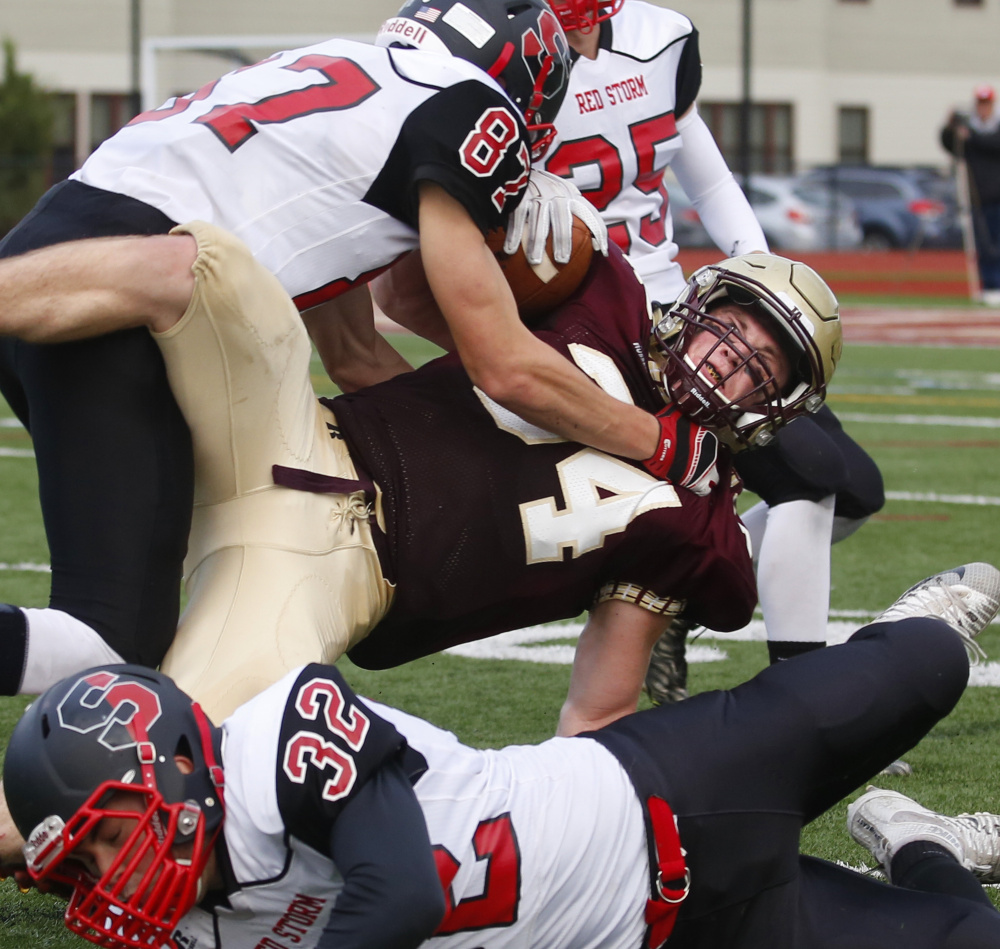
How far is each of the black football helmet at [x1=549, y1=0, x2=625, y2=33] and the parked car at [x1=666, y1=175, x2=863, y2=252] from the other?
1612 cm

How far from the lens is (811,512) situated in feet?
10.6

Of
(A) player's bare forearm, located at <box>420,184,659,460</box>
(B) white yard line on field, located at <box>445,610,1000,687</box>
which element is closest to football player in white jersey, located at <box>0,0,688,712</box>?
(A) player's bare forearm, located at <box>420,184,659,460</box>

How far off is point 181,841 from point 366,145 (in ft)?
3.93

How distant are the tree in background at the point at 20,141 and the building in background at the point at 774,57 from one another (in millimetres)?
2151

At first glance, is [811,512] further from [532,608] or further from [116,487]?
[116,487]

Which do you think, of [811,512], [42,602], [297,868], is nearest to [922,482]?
[811,512]

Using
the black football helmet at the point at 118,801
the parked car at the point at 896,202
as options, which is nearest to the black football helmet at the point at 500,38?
the black football helmet at the point at 118,801

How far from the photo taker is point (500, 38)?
2641 millimetres

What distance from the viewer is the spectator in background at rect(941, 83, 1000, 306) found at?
14.3 metres

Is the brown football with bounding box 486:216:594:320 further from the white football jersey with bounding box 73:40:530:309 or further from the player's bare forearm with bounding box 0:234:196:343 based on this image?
the player's bare forearm with bounding box 0:234:196:343

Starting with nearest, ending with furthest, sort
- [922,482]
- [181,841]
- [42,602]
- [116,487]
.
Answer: [181,841], [116,487], [42,602], [922,482]

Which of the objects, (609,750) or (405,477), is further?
(405,477)

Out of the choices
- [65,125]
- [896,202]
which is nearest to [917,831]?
[896,202]

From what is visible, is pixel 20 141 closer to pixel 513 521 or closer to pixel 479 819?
pixel 513 521
